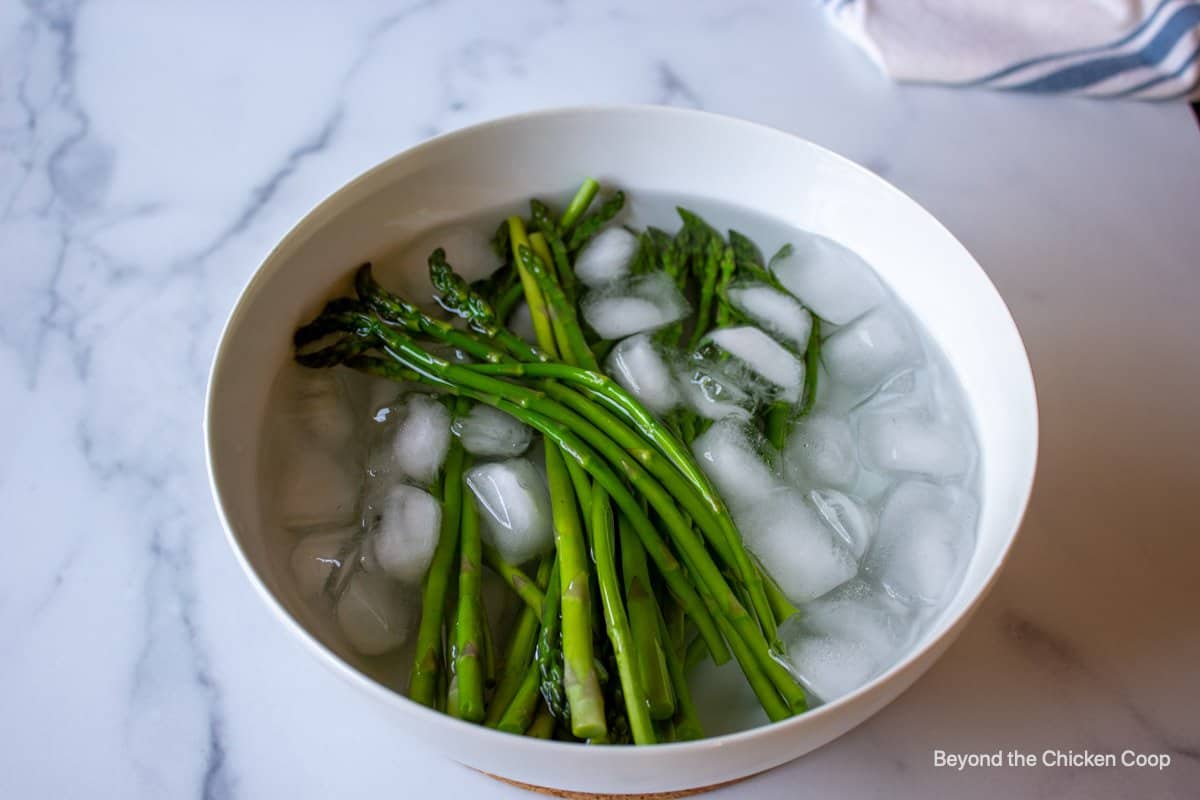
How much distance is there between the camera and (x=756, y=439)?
101cm

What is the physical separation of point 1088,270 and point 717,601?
0.71 metres

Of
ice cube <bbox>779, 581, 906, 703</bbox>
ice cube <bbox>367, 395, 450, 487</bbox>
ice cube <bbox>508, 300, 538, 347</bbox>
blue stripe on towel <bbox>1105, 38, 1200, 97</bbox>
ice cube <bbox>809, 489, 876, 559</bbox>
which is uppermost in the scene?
blue stripe on towel <bbox>1105, 38, 1200, 97</bbox>

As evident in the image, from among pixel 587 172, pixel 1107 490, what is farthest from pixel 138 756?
pixel 1107 490

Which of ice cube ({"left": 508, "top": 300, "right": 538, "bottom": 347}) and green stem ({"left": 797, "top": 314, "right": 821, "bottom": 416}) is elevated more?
ice cube ({"left": 508, "top": 300, "right": 538, "bottom": 347})

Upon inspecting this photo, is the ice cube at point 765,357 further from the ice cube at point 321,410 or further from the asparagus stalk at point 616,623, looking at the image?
the ice cube at point 321,410

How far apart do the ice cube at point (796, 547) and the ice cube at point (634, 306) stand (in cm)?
26

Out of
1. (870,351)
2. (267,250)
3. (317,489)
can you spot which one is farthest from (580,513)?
(267,250)

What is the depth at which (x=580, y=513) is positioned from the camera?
0.95m

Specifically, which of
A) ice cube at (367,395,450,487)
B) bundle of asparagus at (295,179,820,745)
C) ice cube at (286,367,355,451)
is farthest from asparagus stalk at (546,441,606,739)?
ice cube at (286,367,355,451)

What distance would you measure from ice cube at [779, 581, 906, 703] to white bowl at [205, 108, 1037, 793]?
0.22ft

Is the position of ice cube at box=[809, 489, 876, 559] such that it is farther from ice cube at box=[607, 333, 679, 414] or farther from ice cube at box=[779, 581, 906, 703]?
ice cube at box=[607, 333, 679, 414]

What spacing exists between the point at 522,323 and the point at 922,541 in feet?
1.63

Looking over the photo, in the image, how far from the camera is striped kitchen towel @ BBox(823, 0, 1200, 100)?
1.40 metres

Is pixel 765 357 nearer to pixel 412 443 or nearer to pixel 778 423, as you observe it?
pixel 778 423
